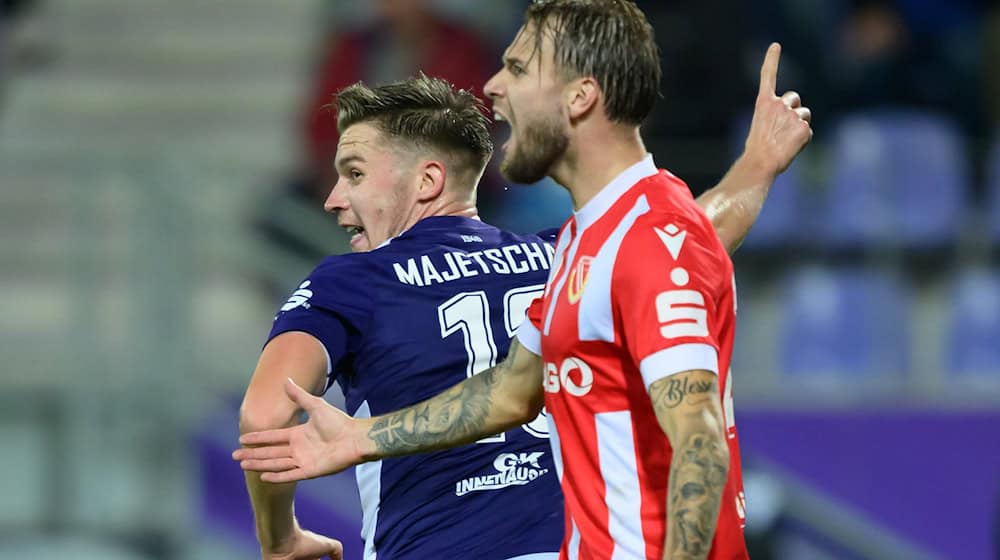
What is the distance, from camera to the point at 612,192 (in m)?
3.14

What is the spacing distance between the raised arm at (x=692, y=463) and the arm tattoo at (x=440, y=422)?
603mm

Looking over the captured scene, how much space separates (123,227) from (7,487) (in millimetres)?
1256

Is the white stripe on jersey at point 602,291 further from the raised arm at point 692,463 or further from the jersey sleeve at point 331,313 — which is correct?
the jersey sleeve at point 331,313

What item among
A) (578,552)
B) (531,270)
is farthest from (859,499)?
(578,552)

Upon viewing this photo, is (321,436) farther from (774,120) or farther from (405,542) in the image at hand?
(774,120)

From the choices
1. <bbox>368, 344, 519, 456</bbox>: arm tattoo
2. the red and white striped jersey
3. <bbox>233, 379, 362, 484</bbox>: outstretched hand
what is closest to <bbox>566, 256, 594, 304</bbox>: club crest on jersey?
the red and white striped jersey

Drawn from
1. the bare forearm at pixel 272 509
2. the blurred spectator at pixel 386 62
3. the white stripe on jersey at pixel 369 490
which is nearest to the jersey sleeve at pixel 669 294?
the white stripe on jersey at pixel 369 490

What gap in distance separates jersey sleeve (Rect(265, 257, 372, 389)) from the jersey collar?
74 cm

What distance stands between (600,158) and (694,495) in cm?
71

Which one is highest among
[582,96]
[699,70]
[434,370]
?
[699,70]

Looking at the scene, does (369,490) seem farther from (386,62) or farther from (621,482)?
(386,62)

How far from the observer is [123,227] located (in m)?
7.41

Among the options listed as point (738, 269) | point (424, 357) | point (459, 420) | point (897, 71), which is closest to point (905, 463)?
point (738, 269)

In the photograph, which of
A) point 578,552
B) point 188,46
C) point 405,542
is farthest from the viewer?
point 188,46
